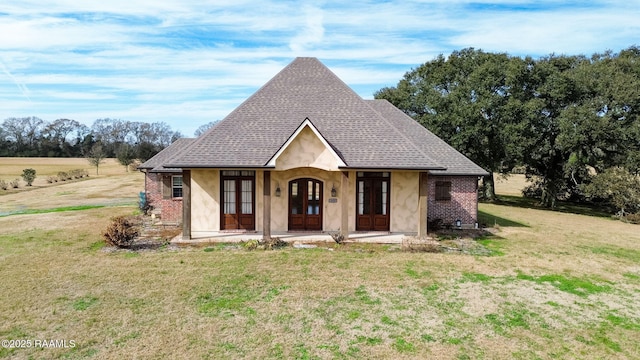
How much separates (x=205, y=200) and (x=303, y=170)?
4529 millimetres

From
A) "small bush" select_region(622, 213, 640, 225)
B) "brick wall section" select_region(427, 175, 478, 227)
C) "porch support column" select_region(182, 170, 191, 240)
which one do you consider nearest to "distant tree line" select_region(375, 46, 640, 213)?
"small bush" select_region(622, 213, 640, 225)

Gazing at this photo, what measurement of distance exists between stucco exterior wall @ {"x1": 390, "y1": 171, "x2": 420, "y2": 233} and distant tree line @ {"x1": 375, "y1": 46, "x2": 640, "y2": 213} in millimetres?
13471

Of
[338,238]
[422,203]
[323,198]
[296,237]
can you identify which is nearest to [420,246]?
[422,203]

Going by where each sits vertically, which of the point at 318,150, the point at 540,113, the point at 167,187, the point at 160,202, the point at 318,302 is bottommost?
the point at 318,302

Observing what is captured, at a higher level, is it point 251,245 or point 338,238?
point 338,238

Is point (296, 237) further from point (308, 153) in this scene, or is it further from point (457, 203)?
point (457, 203)

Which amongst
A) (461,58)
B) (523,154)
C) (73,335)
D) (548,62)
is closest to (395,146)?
(73,335)

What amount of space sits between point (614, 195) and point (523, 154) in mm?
6260

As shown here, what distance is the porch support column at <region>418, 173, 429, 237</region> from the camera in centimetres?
1578

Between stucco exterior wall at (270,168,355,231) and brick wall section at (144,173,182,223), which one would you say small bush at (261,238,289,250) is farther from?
brick wall section at (144,173,182,223)

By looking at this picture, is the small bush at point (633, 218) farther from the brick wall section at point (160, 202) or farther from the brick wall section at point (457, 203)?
the brick wall section at point (160, 202)

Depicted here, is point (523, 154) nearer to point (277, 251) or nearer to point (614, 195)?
point (614, 195)

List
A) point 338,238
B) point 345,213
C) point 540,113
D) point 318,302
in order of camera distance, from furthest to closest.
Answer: point 540,113 < point 345,213 < point 338,238 < point 318,302

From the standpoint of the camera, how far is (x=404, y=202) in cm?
1717
